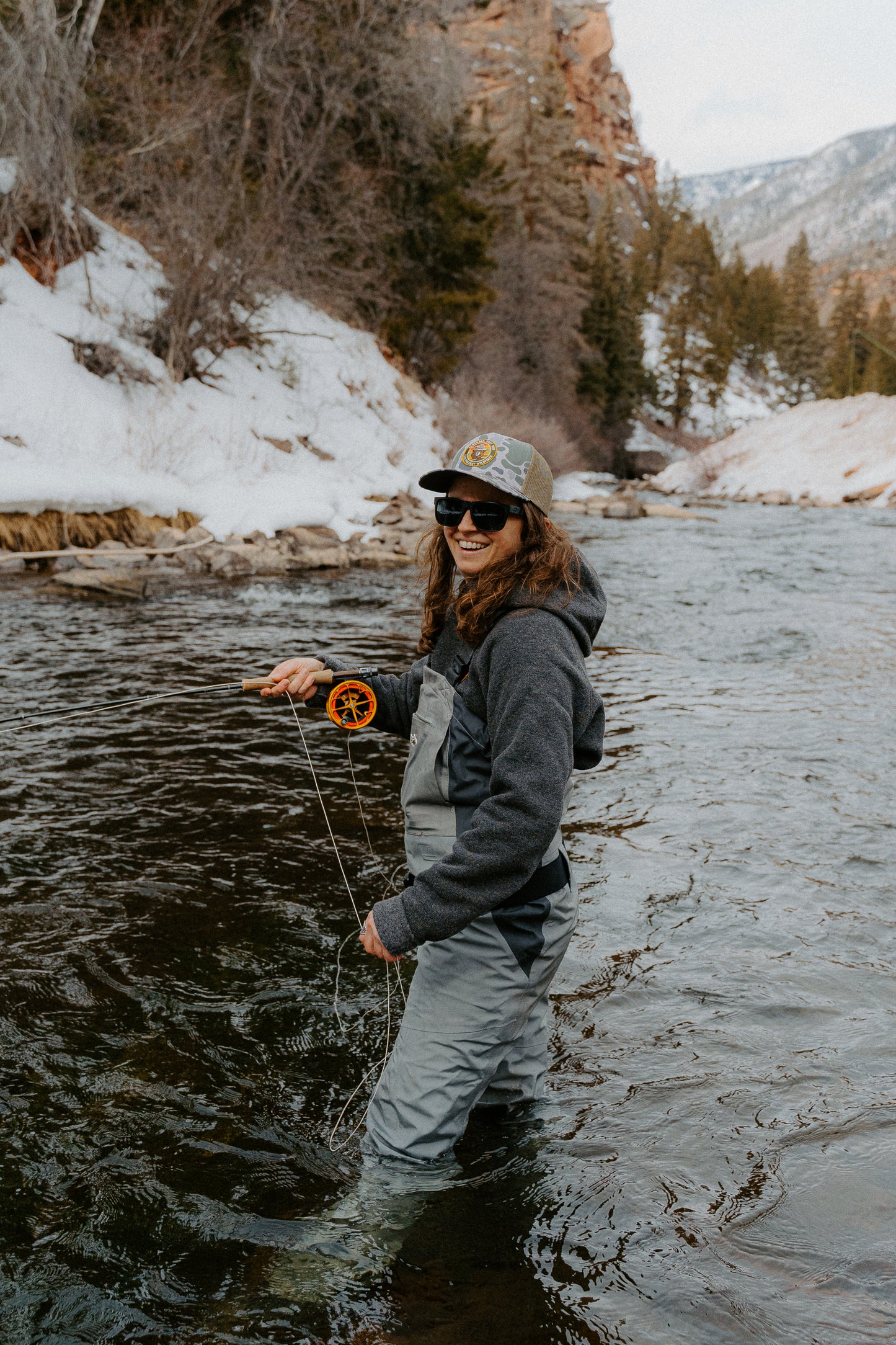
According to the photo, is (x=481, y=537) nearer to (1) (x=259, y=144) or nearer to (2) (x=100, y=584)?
(2) (x=100, y=584)

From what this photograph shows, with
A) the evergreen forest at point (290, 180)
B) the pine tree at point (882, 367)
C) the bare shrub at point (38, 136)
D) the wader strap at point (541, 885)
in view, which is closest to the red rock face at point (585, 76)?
the pine tree at point (882, 367)

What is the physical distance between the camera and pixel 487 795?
2.37m

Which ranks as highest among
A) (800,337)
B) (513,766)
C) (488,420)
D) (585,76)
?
(585,76)

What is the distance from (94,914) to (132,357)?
47.7 feet

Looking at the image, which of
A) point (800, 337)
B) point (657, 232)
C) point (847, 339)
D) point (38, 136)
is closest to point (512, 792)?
→ point (38, 136)

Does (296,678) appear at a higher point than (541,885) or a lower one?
higher

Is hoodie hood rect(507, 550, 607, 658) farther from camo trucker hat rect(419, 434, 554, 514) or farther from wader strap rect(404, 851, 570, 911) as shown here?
wader strap rect(404, 851, 570, 911)

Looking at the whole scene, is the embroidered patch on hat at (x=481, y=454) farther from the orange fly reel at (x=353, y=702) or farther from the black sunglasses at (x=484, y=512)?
the orange fly reel at (x=353, y=702)

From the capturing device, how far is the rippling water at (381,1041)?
7.25ft

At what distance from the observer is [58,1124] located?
275cm

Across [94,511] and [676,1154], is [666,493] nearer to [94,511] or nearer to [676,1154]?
[94,511]

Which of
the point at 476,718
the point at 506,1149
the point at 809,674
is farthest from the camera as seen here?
the point at 809,674

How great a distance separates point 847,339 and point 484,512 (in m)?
77.5

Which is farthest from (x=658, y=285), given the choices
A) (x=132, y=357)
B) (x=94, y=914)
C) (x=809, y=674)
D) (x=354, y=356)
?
(x=94, y=914)
